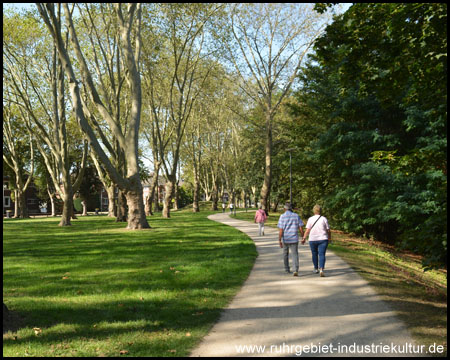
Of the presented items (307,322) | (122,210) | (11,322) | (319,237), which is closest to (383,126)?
(319,237)

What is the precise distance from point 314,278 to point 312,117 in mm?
17771

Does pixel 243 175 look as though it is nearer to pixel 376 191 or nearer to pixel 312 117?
pixel 312 117

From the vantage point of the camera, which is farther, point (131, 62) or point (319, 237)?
point (131, 62)

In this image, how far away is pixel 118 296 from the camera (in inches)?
274

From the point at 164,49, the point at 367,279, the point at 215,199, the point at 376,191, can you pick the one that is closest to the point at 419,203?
the point at 376,191

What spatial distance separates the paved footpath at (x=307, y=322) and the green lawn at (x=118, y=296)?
1.29 ft

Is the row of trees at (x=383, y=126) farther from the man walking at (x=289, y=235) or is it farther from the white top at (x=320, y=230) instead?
the man walking at (x=289, y=235)

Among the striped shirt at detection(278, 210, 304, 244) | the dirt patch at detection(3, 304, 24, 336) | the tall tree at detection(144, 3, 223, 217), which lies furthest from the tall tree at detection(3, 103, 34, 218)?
the dirt patch at detection(3, 304, 24, 336)

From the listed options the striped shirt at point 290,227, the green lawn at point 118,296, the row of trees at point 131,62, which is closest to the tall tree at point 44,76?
the row of trees at point 131,62

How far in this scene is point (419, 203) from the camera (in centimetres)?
1475

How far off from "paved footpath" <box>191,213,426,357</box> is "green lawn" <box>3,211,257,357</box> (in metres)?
0.39

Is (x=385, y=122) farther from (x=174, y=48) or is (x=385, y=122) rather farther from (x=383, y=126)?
(x=174, y=48)

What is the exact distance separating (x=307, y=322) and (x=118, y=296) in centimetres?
345

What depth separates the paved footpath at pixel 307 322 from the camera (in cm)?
453
